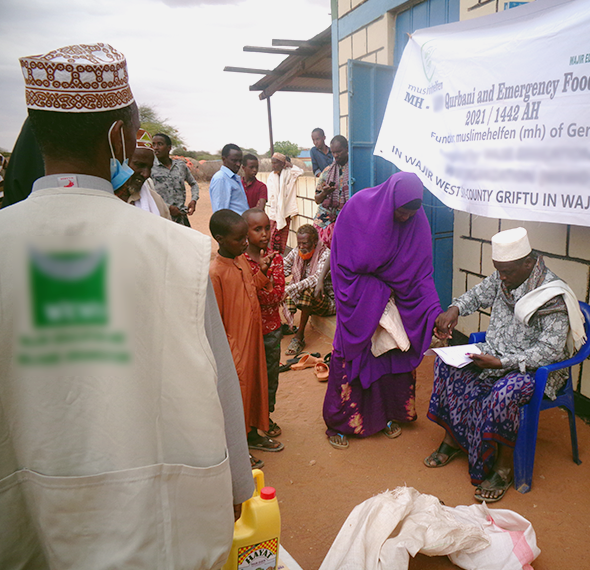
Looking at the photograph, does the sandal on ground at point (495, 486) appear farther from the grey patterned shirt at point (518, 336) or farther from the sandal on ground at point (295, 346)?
the sandal on ground at point (295, 346)

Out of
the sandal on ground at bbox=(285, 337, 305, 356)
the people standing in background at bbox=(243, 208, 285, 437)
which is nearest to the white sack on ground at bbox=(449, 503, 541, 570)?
the people standing in background at bbox=(243, 208, 285, 437)

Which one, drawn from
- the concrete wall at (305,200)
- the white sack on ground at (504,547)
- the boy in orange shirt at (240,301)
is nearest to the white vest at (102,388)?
the white sack on ground at (504,547)

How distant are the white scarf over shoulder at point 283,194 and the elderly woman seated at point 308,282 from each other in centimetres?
320

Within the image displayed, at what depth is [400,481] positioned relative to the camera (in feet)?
9.31

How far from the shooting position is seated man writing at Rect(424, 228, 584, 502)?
2.52m

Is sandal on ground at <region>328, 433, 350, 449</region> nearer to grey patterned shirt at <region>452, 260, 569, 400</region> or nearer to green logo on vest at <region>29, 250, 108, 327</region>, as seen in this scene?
grey patterned shirt at <region>452, 260, 569, 400</region>

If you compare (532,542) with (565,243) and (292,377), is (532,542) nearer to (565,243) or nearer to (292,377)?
(565,243)

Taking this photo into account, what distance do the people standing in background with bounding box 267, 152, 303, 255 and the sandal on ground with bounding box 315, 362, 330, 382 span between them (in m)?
3.83

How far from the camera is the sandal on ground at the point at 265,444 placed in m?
3.25

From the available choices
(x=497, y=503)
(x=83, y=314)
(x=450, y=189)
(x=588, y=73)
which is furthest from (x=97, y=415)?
(x=450, y=189)

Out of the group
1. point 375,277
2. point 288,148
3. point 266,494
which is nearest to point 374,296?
point 375,277

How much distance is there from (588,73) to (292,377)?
3.25 m

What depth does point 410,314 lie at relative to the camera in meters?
3.13

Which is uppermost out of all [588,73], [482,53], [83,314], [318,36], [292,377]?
[318,36]
